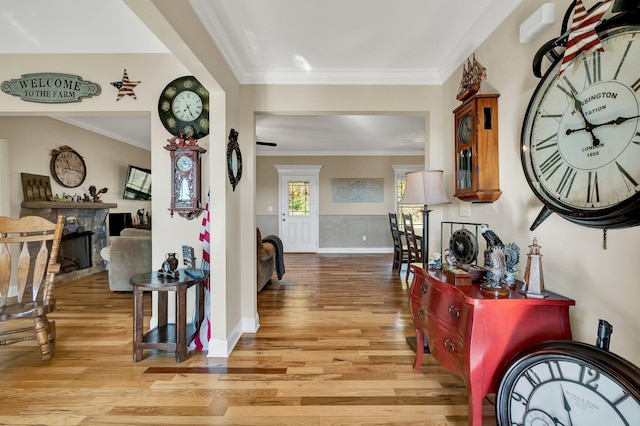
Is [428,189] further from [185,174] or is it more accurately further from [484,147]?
[185,174]

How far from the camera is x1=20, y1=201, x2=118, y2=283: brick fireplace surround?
4.22 meters

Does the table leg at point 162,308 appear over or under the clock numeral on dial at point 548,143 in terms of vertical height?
under

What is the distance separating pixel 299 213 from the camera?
7578mm

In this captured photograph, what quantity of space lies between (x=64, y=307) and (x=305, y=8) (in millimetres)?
4172

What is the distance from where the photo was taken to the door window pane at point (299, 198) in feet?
24.9

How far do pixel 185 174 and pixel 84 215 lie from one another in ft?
12.5

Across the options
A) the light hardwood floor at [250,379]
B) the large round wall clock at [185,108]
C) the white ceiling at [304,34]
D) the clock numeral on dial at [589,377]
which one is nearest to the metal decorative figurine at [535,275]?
the clock numeral on dial at [589,377]

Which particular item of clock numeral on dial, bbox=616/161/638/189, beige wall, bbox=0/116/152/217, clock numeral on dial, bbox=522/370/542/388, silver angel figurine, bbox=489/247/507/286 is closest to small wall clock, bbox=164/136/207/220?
silver angel figurine, bbox=489/247/507/286

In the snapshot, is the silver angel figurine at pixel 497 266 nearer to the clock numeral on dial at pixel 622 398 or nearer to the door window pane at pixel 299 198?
the clock numeral on dial at pixel 622 398

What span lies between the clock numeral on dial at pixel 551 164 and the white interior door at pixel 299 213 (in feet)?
20.3

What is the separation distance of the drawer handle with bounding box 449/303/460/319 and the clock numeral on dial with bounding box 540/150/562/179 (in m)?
0.80

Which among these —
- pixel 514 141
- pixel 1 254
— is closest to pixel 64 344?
pixel 1 254

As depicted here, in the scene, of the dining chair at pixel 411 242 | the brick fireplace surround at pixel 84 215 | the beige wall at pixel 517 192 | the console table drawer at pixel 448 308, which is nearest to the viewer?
the beige wall at pixel 517 192

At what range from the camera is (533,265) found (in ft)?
4.55
